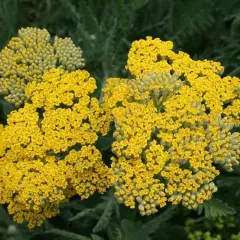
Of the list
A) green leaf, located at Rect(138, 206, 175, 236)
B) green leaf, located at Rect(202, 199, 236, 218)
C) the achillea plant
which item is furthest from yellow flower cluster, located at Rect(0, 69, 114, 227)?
the achillea plant

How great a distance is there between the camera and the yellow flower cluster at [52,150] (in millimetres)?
3531

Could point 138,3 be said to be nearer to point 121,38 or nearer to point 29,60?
point 121,38

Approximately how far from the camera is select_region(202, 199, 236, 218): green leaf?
345 cm

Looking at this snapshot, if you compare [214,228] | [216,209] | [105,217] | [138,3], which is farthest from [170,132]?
[138,3]

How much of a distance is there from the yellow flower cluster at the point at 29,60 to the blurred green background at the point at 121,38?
17.3 inches

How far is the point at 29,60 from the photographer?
392 centimetres

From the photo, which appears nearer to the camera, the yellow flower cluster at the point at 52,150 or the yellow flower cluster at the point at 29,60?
the yellow flower cluster at the point at 52,150

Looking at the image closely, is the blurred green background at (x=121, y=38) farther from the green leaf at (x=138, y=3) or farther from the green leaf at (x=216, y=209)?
the green leaf at (x=216, y=209)

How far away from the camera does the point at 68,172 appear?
11.7 feet

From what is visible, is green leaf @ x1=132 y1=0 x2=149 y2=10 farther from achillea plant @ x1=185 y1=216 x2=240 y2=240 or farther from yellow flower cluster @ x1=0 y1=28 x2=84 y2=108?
achillea plant @ x1=185 y1=216 x2=240 y2=240

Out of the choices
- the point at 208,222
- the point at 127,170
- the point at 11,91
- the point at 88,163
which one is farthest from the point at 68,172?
the point at 208,222

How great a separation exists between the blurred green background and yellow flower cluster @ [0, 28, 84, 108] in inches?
17.3

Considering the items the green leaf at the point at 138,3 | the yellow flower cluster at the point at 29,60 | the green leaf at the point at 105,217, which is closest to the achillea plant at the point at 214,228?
the green leaf at the point at 105,217

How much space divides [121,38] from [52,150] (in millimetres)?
1435
